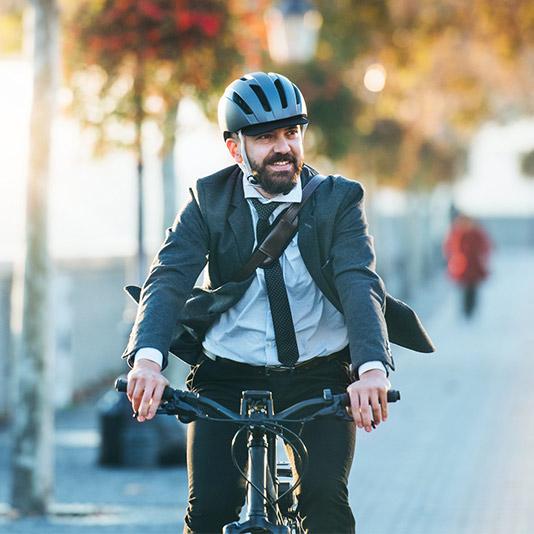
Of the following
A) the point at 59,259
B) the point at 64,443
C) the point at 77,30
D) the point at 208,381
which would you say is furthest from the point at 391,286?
the point at 208,381

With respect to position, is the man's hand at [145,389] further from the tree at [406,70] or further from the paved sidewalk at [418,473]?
the tree at [406,70]

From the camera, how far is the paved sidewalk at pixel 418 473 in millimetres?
8945

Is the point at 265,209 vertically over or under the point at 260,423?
over

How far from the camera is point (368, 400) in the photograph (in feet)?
13.2

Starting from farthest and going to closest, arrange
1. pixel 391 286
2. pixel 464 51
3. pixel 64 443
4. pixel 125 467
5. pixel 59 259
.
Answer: pixel 391 286 → pixel 464 51 → pixel 59 259 → pixel 64 443 → pixel 125 467

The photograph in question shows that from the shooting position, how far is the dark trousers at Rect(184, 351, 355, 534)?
14.5 feet

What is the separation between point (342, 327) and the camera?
470 cm

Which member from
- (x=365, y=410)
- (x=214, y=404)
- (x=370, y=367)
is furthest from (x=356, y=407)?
(x=214, y=404)

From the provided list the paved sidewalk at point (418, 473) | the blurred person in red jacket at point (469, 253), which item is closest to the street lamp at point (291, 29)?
the paved sidewalk at point (418, 473)

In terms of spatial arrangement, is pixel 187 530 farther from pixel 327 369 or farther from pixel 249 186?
pixel 249 186

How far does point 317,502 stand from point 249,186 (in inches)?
37.8

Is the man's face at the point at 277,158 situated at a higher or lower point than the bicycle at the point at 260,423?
higher

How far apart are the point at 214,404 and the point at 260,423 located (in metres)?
0.14

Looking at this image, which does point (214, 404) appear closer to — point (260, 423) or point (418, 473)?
point (260, 423)
